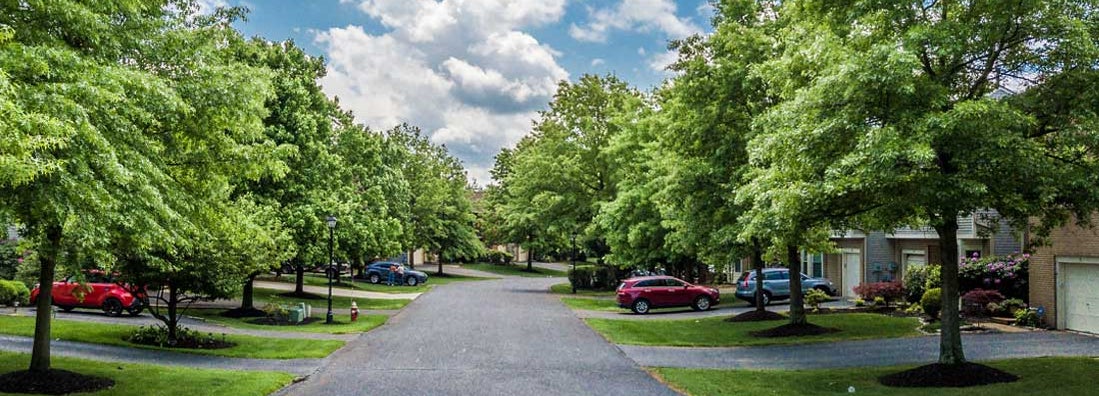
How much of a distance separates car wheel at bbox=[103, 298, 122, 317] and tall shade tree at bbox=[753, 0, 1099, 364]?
21634 millimetres

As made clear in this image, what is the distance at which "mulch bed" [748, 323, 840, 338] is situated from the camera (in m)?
22.3

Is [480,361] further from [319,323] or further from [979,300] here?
[979,300]

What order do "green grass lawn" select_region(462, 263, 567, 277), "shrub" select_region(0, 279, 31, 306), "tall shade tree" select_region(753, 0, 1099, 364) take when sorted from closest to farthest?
"tall shade tree" select_region(753, 0, 1099, 364) → "shrub" select_region(0, 279, 31, 306) → "green grass lawn" select_region(462, 263, 567, 277)

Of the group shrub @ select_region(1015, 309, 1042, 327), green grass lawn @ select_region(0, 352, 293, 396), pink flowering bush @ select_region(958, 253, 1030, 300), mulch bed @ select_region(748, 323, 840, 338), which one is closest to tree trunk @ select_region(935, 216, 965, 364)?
mulch bed @ select_region(748, 323, 840, 338)

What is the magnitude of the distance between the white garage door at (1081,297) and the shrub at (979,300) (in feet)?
7.50

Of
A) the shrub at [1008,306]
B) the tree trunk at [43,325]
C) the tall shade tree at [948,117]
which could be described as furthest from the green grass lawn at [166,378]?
the shrub at [1008,306]

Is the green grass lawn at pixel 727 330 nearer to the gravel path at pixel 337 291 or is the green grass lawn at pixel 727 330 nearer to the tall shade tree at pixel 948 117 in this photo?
the tall shade tree at pixel 948 117

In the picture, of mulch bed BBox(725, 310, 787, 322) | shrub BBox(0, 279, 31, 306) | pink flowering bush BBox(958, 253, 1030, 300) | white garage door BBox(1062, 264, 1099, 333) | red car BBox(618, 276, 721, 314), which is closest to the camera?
white garage door BBox(1062, 264, 1099, 333)

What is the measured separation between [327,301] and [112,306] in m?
11.0

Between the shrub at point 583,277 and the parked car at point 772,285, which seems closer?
the parked car at point 772,285

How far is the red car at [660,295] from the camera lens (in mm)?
31922

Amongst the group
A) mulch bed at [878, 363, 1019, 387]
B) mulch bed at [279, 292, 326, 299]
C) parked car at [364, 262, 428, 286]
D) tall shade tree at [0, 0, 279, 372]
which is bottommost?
mulch bed at [279, 292, 326, 299]

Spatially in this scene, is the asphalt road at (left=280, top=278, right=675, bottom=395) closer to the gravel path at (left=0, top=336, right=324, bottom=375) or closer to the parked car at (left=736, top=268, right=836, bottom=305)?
the gravel path at (left=0, top=336, right=324, bottom=375)

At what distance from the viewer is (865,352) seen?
61.1 ft
